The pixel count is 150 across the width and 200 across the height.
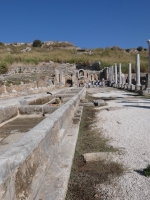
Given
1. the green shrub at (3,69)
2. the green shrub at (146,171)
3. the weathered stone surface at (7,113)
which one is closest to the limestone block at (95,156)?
the green shrub at (146,171)

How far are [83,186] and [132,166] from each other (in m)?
0.96

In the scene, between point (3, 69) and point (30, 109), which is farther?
point (3, 69)

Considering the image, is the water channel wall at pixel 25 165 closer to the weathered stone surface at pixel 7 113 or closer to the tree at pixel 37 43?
the weathered stone surface at pixel 7 113

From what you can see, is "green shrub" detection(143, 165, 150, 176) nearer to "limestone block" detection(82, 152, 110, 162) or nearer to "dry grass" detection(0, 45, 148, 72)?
"limestone block" detection(82, 152, 110, 162)

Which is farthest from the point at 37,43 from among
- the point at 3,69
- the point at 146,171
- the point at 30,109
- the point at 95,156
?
the point at 146,171

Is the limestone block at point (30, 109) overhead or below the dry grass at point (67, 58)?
below

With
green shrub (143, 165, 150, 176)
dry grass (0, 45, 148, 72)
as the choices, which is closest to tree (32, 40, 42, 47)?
dry grass (0, 45, 148, 72)

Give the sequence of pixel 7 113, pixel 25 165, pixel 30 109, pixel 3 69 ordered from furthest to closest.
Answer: pixel 3 69 → pixel 30 109 → pixel 7 113 → pixel 25 165

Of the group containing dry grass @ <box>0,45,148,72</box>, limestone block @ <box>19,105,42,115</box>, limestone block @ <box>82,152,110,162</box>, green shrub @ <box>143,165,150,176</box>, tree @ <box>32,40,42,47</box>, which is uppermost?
tree @ <box>32,40,42,47</box>

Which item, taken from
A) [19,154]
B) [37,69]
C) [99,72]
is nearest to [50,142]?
[19,154]

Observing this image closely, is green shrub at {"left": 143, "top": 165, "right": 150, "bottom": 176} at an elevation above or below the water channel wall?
below

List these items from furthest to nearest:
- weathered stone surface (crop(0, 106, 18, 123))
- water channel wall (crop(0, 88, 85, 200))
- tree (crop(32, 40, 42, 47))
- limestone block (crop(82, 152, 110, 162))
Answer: tree (crop(32, 40, 42, 47)), weathered stone surface (crop(0, 106, 18, 123)), limestone block (crop(82, 152, 110, 162)), water channel wall (crop(0, 88, 85, 200))

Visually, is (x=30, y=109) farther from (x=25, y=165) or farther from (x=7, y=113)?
(x=25, y=165)

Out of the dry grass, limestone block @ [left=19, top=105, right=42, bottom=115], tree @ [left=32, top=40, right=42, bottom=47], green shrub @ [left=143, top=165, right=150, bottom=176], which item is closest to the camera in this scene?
green shrub @ [left=143, top=165, right=150, bottom=176]
